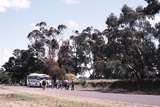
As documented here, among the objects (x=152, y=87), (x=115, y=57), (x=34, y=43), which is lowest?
(x=152, y=87)

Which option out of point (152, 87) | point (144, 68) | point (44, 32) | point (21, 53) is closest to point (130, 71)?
point (144, 68)

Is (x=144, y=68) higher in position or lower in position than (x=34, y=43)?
lower

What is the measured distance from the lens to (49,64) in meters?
122

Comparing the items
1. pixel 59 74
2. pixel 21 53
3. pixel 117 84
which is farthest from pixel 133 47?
pixel 21 53

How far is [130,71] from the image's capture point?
3949 inches

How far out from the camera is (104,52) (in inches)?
3841

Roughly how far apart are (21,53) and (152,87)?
83.9 meters

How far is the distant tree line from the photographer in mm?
91125

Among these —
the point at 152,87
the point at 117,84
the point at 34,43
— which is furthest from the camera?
the point at 34,43

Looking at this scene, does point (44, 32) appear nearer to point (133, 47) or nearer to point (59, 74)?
point (59, 74)

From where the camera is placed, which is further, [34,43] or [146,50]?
[34,43]

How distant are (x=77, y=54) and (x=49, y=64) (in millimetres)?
17132

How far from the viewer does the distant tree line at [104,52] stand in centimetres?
9112

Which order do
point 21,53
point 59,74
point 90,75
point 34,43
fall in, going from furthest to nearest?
point 21,53 → point 90,75 → point 34,43 → point 59,74
